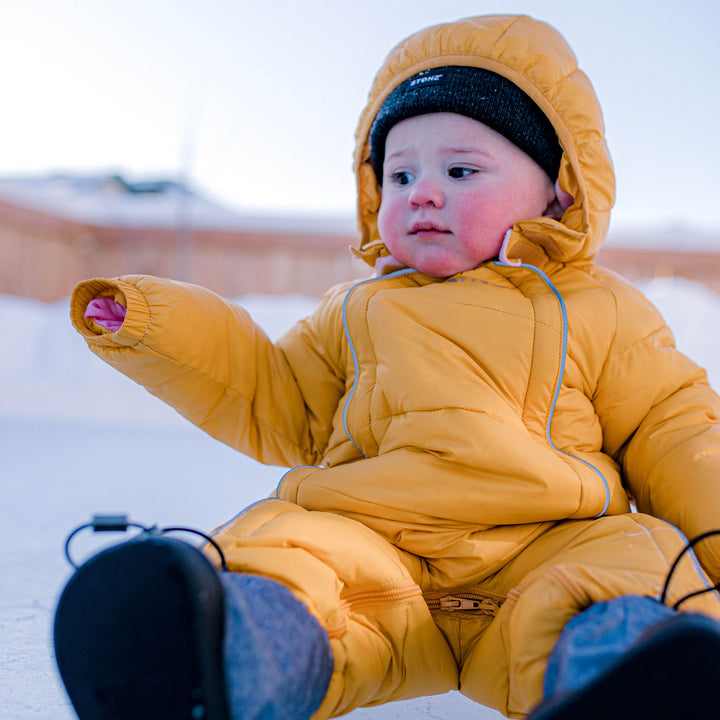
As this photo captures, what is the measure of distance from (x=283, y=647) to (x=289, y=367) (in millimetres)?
446

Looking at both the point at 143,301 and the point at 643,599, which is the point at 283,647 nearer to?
the point at 643,599

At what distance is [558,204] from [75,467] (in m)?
1.14

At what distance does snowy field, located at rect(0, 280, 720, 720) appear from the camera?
1.95 ft

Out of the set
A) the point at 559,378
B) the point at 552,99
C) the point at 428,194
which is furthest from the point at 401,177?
the point at 559,378

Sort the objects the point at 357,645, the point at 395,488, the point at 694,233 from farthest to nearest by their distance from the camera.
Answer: the point at 694,233, the point at 395,488, the point at 357,645

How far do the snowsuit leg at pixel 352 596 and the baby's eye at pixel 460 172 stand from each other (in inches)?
15.1

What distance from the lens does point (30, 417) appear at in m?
2.10

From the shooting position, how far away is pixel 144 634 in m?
0.38

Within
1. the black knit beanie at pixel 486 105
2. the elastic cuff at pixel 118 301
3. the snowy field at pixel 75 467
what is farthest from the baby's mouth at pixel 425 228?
the snowy field at pixel 75 467

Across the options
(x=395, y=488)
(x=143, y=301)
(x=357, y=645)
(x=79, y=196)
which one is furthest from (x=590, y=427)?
(x=79, y=196)

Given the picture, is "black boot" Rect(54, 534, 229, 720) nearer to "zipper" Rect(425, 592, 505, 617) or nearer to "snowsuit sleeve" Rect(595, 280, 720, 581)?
"zipper" Rect(425, 592, 505, 617)

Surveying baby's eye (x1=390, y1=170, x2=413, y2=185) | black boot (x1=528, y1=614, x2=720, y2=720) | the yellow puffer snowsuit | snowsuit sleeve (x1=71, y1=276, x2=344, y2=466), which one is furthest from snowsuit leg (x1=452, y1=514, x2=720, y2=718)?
baby's eye (x1=390, y1=170, x2=413, y2=185)

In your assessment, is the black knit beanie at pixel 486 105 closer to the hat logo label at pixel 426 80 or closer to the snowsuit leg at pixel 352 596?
the hat logo label at pixel 426 80

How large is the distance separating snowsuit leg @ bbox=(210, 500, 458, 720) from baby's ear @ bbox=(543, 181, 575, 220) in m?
0.44
